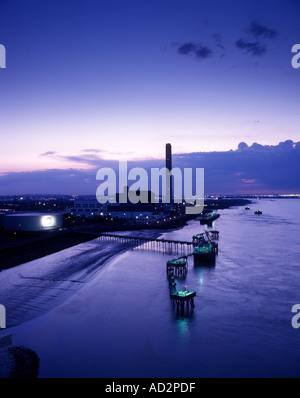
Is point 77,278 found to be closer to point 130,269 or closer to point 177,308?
point 130,269

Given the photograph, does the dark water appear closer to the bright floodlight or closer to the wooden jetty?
the wooden jetty

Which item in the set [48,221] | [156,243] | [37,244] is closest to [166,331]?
[156,243]

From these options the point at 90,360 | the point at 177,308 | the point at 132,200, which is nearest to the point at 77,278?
the point at 177,308

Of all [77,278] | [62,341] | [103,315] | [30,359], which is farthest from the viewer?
[77,278]

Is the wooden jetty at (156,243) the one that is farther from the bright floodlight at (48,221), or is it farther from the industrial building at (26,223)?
the industrial building at (26,223)

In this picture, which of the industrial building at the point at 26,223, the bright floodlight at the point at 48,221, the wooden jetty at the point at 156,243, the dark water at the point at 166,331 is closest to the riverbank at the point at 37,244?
the bright floodlight at the point at 48,221

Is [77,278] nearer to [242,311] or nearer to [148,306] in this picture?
[148,306]

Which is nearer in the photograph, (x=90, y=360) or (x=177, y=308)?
(x=90, y=360)

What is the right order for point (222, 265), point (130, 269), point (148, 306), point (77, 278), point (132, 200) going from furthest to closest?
point (132, 200), point (222, 265), point (130, 269), point (77, 278), point (148, 306)

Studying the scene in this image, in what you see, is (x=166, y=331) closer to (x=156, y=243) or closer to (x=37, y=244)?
(x=156, y=243)

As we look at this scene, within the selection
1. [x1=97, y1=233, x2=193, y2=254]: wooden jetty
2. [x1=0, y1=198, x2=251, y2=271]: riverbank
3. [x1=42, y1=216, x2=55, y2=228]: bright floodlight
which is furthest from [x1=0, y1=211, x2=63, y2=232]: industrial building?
[x1=97, y1=233, x2=193, y2=254]: wooden jetty
